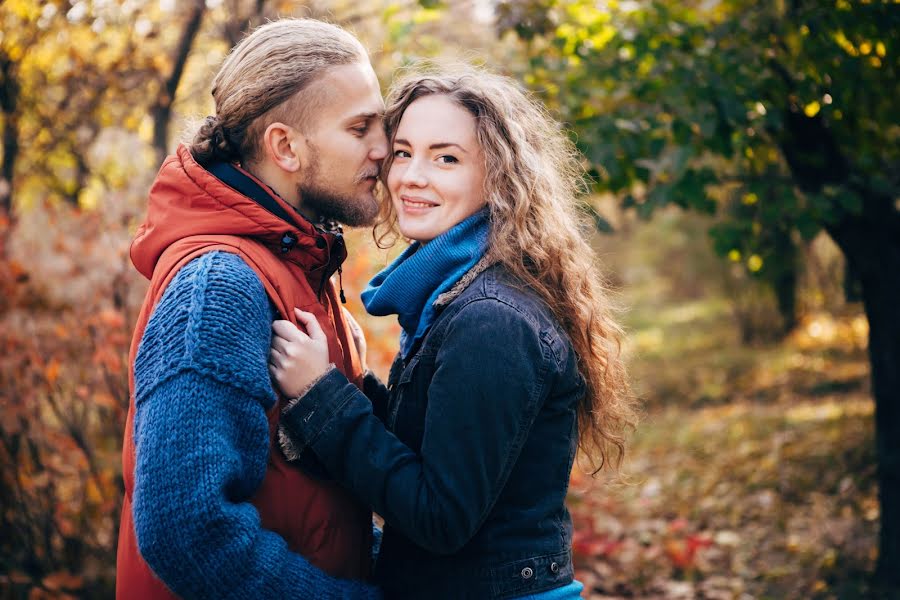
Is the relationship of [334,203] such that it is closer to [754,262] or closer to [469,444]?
[469,444]

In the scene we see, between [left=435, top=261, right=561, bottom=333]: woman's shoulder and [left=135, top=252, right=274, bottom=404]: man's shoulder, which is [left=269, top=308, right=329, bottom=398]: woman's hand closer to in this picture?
[left=135, top=252, right=274, bottom=404]: man's shoulder

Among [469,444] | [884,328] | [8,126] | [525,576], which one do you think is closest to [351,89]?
[469,444]

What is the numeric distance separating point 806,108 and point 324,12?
129 inches

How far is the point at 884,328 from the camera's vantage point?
430 centimetres

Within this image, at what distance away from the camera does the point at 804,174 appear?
4176 millimetres

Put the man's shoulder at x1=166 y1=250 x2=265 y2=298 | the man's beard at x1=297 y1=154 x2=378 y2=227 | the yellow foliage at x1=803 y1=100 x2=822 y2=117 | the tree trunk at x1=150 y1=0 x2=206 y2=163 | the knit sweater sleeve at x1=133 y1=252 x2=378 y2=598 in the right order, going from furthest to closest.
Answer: the tree trunk at x1=150 y1=0 x2=206 y2=163, the yellow foliage at x1=803 y1=100 x2=822 y2=117, the man's beard at x1=297 y1=154 x2=378 y2=227, the man's shoulder at x1=166 y1=250 x2=265 y2=298, the knit sweater sleeve at x1=133 y1=252 x2=378 y2=598

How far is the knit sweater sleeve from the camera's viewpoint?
1521 millimetres

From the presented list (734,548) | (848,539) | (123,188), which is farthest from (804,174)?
(123,188)

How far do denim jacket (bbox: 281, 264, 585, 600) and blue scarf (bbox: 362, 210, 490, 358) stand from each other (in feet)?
0.20

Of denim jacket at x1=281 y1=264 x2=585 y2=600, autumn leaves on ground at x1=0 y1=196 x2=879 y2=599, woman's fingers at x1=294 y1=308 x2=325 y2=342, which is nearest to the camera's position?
denim jacket at x1=281 y1=264 x2=585 y2=600

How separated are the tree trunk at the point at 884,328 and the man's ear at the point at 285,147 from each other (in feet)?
10.9

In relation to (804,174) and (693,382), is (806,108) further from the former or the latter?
(693,382)

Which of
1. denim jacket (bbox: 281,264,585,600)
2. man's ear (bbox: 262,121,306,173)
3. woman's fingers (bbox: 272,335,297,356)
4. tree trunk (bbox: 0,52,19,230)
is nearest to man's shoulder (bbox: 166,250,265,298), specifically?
woman's fingers (bbox: 272,335,297,356)

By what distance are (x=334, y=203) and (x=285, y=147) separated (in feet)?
A: 0.65
